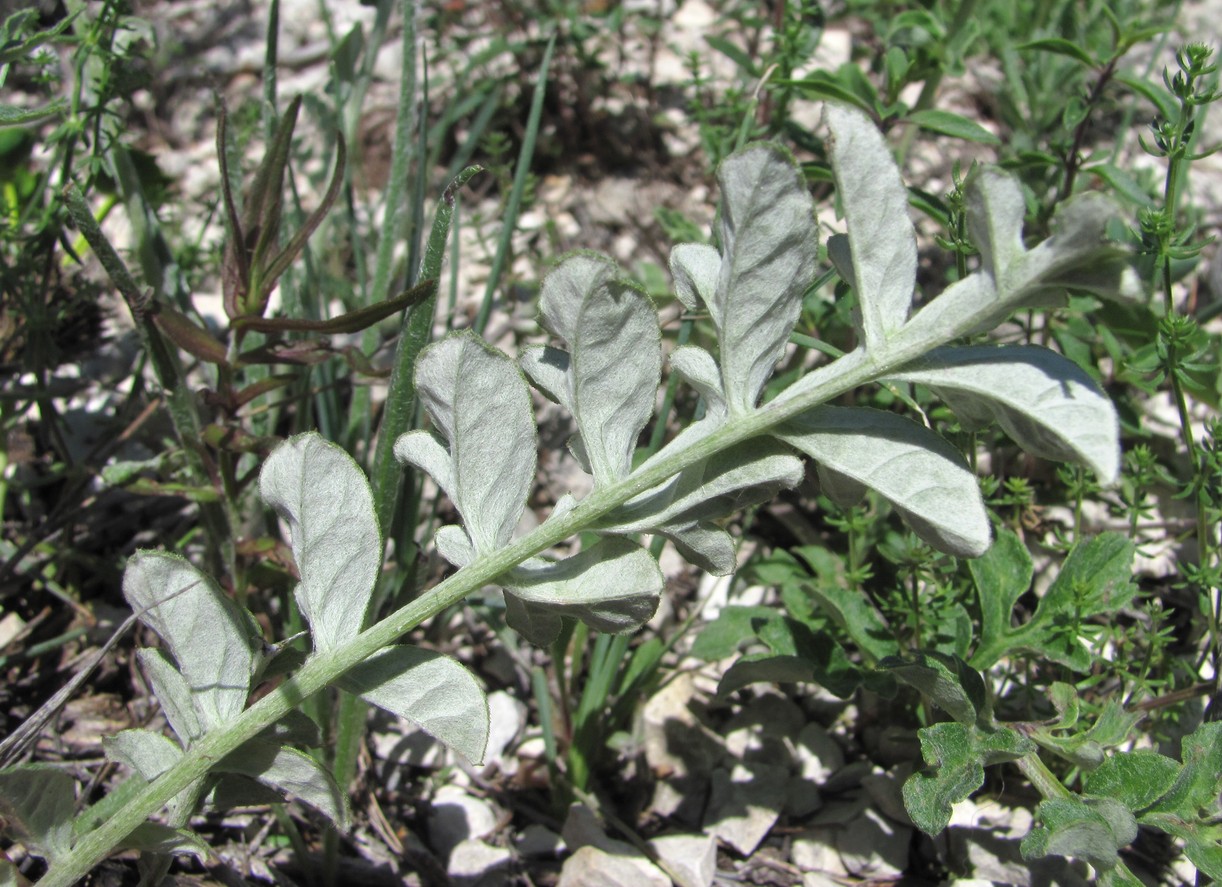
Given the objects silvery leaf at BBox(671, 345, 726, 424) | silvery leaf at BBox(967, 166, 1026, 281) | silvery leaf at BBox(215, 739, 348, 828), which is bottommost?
silvery leaf at BBox(215, 739, 348, 828)

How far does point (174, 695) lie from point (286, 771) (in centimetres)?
17

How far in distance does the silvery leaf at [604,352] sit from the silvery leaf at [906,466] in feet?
0.59

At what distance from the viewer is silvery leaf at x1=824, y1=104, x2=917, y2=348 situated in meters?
1.12

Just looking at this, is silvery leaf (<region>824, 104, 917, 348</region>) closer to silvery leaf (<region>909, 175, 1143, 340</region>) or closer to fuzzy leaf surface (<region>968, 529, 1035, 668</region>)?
silvery leaf (<region>909, 175, 1143, 340</region>)

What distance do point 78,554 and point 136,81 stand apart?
903mm

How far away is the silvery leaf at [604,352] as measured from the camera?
1.17 meters

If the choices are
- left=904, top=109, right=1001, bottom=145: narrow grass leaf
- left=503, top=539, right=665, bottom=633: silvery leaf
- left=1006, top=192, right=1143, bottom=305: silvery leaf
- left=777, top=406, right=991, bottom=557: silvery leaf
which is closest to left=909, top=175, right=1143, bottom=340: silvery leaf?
left=1006, top=192, right=1143, bottom=305: silvery leaf

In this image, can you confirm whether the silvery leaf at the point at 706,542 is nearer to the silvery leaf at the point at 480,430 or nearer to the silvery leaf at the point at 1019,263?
the silvery leaf at the point at 480,430

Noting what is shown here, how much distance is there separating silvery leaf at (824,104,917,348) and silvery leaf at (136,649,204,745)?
36.5 inches

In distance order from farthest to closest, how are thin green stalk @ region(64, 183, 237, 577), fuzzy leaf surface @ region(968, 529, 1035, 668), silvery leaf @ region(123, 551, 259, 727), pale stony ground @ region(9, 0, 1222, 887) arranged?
pale stony ground @ region(9, 0, 1222, 887)
fuzzy leaf surface @ region(968, 529, 1035, 668)
thin green stalk @ region(64, 183, 237, 577)
silvery leaf @ region(123, 551, 259, 727)

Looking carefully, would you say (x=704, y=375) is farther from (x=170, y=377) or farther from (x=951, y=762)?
(x=170, y=377)

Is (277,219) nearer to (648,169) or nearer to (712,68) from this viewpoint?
(648,169)

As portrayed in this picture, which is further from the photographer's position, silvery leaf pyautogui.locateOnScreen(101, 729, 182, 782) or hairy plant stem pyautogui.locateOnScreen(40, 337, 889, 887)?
silvery leaf pyautogui.locateOnScreen(101, 729, 182, 782)

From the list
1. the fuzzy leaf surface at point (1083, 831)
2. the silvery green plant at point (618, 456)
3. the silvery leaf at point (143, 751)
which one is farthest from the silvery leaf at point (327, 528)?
the fuzzy leaf surface at point (1083, 831)
